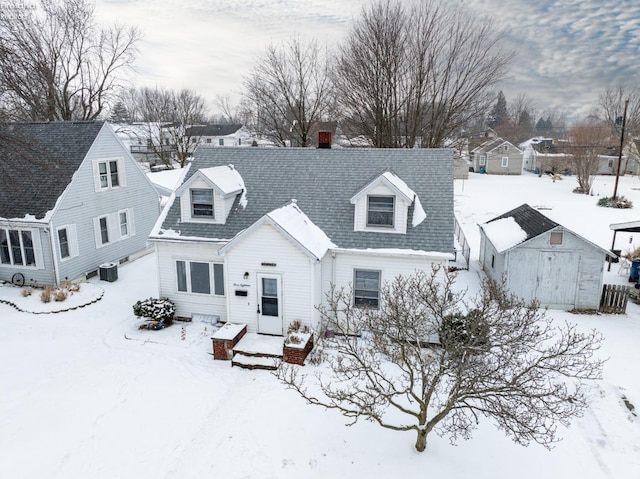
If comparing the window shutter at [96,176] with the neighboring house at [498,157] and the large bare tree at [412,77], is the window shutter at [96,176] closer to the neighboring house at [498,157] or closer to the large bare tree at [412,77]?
the large bare tree at [412,77]

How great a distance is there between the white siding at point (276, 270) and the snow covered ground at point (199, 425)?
2.17 meters

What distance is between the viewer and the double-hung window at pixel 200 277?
49.8 ft

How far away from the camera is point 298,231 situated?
537 inches

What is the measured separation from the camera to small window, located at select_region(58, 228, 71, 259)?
1851cm

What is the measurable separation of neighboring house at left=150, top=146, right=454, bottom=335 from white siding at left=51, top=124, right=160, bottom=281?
5978mm

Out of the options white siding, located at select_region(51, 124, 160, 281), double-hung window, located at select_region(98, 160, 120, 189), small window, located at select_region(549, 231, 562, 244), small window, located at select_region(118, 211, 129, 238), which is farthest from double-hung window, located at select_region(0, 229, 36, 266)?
small window, located at select_region(549, 231, 562, 244)

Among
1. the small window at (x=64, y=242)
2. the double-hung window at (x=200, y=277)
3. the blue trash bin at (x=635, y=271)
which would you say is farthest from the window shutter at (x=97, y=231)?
the blue trash bin at (x=635, y=271)

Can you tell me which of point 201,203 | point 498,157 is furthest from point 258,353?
point 498,157

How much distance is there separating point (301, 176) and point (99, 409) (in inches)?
388

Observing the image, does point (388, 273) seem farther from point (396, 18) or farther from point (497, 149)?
point (497, 149)

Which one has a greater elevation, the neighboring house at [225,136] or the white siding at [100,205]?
the neighboring house at [225,136]

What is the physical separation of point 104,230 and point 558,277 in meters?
20.4

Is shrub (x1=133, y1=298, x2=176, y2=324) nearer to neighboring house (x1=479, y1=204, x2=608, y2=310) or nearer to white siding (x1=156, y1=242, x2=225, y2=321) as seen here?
white siding (x1=156, y1=242, x2=225, y2=321)

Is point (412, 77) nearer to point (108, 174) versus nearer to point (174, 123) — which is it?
point (108, 174)
